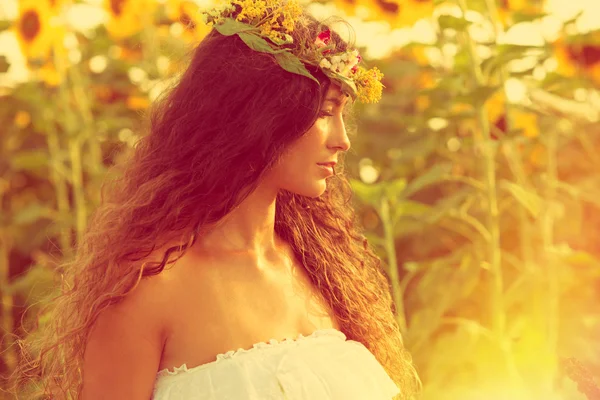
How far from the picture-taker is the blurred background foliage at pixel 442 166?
120 inches

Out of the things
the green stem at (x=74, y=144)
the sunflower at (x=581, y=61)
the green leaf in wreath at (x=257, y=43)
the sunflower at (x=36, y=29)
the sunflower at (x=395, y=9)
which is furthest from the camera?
the sunflower at (x=581, y=61)

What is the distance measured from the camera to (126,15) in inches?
173

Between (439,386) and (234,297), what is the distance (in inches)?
55.6

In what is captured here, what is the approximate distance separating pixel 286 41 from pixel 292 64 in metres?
0.07

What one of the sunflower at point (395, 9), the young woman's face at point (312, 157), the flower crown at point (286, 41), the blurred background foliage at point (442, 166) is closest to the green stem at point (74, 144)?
the blurred background foliage at point (442, 166)

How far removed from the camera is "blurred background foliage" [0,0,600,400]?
3043 mm

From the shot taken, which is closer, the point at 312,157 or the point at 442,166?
the point at 312,157

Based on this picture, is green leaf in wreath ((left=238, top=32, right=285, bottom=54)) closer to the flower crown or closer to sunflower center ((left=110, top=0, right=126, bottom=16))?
the flower crown

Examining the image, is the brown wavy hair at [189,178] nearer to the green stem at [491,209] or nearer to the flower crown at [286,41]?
the flower crown at [286,41]

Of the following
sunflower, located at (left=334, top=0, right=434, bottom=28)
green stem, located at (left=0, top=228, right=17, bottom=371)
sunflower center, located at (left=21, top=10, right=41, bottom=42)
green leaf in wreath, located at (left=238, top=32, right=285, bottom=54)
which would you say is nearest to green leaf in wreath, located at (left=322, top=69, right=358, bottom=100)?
green leaf in wreath, located at (left=238, top=32, right=285, bottom=54)

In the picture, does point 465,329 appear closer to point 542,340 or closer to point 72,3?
point 542,340

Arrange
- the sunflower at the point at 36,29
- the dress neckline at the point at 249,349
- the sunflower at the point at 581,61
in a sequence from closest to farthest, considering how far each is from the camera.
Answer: the dress neckline at the point at 249,349 < the sunflower at the point at 36,29 < the sunflower at the point at 581,61

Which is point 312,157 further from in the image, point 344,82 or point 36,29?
point 36,29

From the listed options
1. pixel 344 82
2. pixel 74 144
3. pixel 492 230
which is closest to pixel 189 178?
pixel 344 82
